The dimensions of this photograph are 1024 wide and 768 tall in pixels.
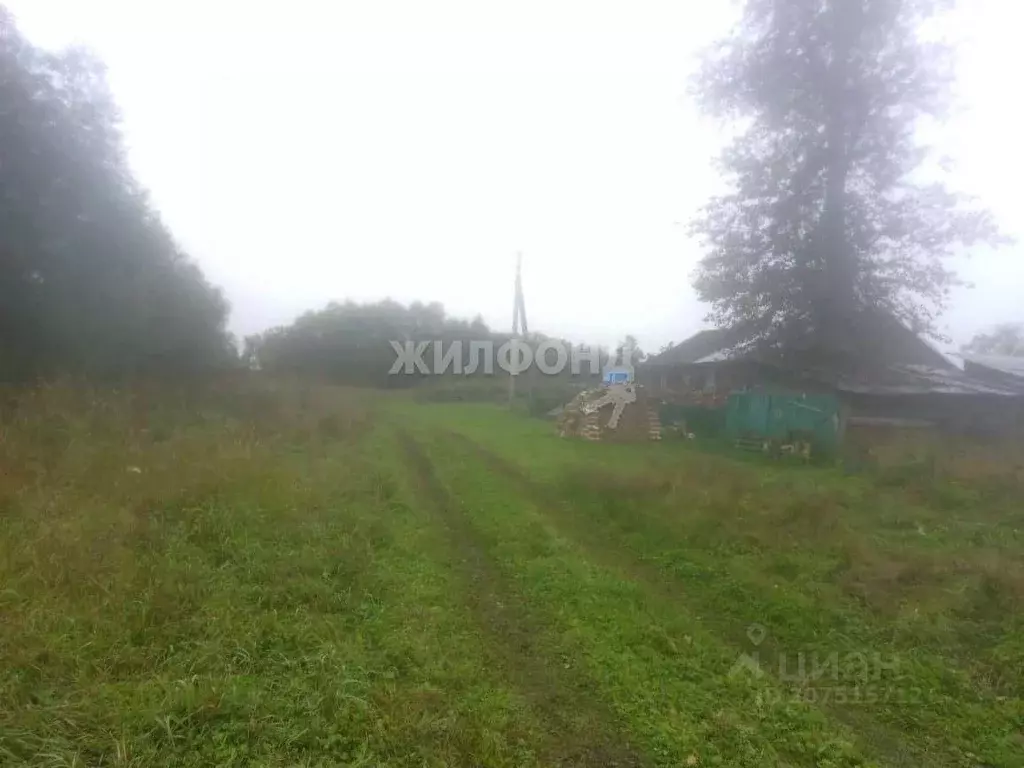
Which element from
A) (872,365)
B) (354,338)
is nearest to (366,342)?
(354,338)

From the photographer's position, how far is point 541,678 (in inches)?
168

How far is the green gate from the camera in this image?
13.8m

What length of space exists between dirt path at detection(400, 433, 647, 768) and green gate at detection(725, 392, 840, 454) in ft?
31.3

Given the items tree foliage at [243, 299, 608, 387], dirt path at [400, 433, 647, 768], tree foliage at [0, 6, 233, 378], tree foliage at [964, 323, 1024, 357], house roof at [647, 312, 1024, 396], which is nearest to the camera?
dirt path at [400, 433, 647, 768]

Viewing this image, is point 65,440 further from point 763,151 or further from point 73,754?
point 763,151

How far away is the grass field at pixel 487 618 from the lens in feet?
11.9

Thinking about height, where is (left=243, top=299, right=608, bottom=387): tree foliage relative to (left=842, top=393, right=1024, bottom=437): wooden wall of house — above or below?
above

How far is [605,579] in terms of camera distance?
6.04 metres

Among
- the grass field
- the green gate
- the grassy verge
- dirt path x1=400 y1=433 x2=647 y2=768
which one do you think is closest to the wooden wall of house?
the green gate

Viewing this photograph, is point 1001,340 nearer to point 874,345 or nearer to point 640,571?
point 874,345

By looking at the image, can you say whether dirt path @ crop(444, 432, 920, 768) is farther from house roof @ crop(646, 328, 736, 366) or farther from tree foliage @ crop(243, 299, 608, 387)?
tree foliage @ crop(243, 299, 608, 387)

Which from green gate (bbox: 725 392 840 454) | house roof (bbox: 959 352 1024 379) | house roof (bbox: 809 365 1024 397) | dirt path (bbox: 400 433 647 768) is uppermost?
house roof (bbox: 959 352 1024 379)

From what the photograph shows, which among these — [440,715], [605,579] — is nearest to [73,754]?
[440,715]

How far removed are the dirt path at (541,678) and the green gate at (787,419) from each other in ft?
31.3
